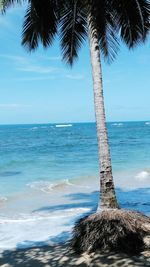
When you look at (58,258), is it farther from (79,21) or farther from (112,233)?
(79,21)

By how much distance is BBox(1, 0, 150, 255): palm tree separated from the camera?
8.44 m

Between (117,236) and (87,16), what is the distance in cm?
485

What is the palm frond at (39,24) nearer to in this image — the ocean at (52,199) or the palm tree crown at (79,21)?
the palm tree crown at (79,21)

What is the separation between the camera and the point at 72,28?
10555mm

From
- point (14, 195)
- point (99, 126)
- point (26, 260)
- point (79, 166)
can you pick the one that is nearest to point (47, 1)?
point (99, 126)

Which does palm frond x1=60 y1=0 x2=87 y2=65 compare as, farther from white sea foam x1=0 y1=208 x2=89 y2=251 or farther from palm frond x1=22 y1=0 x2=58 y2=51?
white sea foam x1=0 y1=208 x2=89 y2=251

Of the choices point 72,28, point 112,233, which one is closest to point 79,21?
point 72,28

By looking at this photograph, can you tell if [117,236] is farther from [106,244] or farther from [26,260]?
[26,260]

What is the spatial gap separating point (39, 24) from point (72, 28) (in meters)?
0.89

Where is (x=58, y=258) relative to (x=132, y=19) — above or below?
below

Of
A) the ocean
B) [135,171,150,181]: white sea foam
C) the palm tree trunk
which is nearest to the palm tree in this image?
the palm tree trunk

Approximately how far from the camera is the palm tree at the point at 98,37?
332 inches

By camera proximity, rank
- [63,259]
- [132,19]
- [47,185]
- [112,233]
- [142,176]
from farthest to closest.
→ [142,176], [47,185], [132,19], [112,233], [63,259]

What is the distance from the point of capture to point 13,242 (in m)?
9.82
